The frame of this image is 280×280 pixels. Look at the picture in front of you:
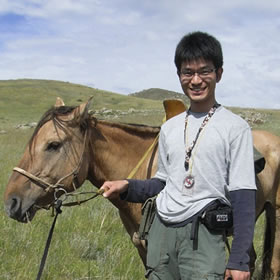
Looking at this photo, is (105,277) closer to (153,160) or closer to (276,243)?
(153,160)

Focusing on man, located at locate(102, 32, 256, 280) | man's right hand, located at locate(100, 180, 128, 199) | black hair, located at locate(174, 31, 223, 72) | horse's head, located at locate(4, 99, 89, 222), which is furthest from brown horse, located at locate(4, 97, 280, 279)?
black hair, located at locate(174, 31, 223, 72)

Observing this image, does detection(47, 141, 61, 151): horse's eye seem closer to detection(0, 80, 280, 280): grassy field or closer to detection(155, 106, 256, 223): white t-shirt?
detection(0, 80, 280, 280): grassy field

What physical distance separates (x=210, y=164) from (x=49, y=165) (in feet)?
5.25

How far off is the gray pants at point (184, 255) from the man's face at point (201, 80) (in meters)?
0.72

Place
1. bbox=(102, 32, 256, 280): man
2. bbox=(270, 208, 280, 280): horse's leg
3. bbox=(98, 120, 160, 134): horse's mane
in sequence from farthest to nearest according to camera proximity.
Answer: bbox=(270, 208, 280, 280): horse's leg, bbox=(98, 120, 160, 134): horse's mane, bbox=(102, 32, 256, 280): man

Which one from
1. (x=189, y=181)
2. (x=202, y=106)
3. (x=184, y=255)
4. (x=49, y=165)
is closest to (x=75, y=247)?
(x=49, y=165)

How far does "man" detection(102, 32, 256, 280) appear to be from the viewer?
2.09 m

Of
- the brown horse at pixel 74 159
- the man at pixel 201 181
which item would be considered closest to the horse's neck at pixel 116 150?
the brown horse at pixel 74 159

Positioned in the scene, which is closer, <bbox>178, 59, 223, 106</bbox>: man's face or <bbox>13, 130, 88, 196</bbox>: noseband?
<bbox>178, 59, 223, 106</bbox>: man's face

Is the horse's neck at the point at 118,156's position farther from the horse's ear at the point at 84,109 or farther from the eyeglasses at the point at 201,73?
the eyeglasses at the point at 201,73

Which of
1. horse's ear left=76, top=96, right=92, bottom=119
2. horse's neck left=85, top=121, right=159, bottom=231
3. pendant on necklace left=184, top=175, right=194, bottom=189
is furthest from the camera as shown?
horse's neck left=85, top=121, right=159, bottom=231

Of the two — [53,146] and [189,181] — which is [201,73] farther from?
[53,146]

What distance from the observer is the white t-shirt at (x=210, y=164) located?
83.4 inches

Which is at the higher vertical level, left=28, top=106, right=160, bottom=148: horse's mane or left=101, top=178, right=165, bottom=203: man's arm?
left=28, top=106, right=160, bottom=148: horse's mane
